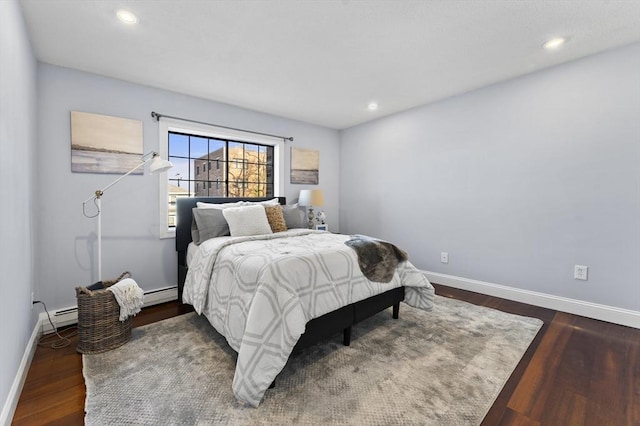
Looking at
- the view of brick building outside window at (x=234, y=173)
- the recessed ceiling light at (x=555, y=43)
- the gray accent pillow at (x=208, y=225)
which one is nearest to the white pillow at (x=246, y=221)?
the gray accent pillow at (x=208, y=225)

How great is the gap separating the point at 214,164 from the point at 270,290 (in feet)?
8.89

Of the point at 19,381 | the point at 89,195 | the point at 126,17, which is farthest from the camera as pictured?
the point at 89,195

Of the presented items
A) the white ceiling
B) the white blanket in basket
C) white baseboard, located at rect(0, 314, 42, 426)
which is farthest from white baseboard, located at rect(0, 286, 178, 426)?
the white ceiling

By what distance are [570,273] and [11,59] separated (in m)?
4.65

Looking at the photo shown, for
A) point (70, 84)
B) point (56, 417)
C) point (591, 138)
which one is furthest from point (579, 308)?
point (70, 84)

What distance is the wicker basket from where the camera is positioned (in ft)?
6.63

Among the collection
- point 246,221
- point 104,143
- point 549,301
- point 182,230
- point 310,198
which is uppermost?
point 104,143

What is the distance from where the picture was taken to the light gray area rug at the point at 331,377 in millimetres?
1449

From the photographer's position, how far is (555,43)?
234 centimetres

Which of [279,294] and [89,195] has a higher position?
[89,195]

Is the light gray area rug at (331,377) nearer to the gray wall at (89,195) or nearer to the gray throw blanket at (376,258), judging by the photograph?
the gray throw blanket at (376,258)

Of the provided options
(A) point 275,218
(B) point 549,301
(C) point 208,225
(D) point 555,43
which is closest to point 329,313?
(A) point 275,218

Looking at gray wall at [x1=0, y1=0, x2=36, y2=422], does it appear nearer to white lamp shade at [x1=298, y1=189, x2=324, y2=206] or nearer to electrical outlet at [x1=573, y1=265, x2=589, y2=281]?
white lamp shade at [x1=298, y1=189, x2=324, y2=206]

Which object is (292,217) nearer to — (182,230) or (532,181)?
(182,230)
